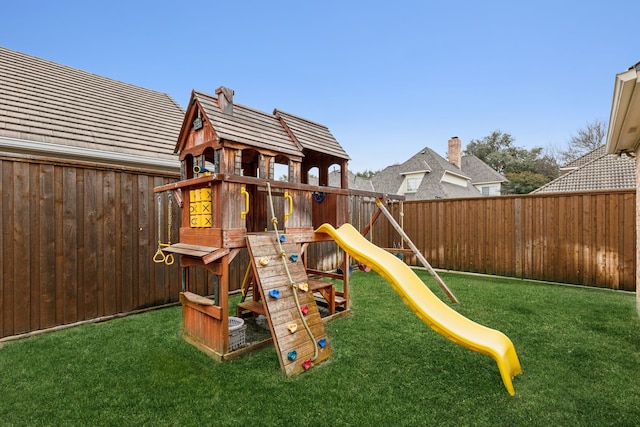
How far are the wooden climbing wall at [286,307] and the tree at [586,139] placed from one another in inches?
1291

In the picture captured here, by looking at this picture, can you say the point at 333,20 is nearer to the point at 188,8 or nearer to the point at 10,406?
the point at 188,8

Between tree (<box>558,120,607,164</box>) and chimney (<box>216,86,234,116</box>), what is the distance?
108 feet

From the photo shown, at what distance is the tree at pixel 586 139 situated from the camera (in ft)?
89.1

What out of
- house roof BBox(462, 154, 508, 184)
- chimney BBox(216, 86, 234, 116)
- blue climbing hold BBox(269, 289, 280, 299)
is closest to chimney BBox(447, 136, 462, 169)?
house roof BBox(462, 154, 508, 184)

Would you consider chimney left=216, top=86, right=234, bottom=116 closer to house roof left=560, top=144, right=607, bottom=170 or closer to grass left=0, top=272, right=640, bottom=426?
grass left=0, top=272, right=640, bottom=426

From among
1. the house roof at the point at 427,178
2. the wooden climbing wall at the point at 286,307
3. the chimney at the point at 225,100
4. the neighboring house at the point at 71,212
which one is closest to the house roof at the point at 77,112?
the neighboring house at the point at 71,212

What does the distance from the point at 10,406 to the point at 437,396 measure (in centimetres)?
343

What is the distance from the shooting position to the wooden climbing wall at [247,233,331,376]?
120 inches

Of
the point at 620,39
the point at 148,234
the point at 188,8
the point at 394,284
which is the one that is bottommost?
the point at 394,284

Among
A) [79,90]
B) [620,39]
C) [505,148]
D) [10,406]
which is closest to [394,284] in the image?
[10,406]

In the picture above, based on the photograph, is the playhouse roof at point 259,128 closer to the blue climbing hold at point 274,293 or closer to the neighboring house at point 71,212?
the neighboring house at point 71,212

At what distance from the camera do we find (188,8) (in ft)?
29.6

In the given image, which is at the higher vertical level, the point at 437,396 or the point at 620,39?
the point at 620,39

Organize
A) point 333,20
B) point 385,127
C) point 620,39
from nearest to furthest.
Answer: point 333,20, point 620,39, point 385,127
